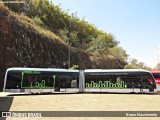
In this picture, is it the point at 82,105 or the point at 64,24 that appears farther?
the point at 64,24

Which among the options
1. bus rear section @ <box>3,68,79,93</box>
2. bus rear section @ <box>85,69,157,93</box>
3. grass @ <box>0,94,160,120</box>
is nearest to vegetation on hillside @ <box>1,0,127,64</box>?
bus rear section @ <box>3,68,79,93</box>

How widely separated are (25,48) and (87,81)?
12510mm

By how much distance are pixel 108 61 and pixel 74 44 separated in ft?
29.8

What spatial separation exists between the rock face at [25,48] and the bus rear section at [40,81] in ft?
23.5

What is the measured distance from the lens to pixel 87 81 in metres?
25.2

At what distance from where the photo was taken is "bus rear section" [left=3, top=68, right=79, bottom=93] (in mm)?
22281

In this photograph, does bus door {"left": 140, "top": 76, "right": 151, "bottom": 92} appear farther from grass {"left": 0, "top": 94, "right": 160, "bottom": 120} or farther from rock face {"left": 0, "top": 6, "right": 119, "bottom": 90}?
rock face {"left": 0, "top": 6, "right": 119, "bottom": 90}

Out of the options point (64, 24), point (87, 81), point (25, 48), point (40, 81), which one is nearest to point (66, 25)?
point (64, 24)

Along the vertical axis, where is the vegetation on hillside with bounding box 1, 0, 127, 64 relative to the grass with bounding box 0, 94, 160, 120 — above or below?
above

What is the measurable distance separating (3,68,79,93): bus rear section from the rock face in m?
7.15

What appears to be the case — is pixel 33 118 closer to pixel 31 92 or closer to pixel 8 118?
pixel 8 118

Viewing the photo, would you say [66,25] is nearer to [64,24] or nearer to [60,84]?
[64,24]

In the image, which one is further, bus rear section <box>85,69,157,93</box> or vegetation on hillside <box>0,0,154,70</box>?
vegetation on hillside <box>0,0,154,70</box>

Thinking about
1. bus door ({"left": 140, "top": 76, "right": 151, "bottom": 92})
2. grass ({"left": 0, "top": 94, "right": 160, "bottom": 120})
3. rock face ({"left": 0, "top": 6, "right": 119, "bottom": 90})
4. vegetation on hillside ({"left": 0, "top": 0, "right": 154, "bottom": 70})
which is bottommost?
grass ({"left": 0, "top": 94, "right": 160, "bottom": 120})
